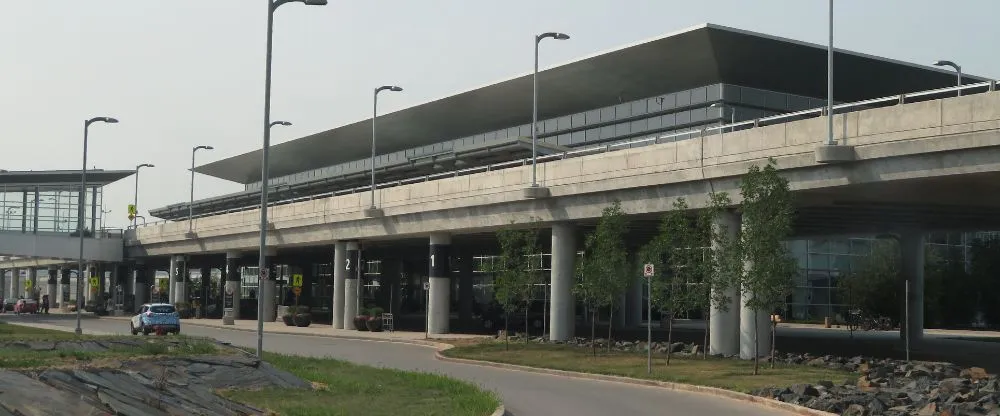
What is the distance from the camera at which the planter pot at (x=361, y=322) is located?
6047cm

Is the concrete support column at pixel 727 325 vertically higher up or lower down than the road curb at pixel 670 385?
higher up

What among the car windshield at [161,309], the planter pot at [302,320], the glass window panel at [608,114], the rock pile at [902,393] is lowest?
the planter pot at [302,320]

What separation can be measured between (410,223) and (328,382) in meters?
32.0

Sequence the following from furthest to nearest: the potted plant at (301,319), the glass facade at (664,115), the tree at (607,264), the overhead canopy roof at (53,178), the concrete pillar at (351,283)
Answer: the overhead canopy roof at (53,178)
the potted plant at (301,319)
the glass facade at (664,115)
the concrete pillar at (351,283)
the tree at (607,264)

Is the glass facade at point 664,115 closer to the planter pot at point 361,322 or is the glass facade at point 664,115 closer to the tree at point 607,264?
the planter pot at point 361,322

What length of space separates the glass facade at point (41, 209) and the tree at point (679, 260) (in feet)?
244

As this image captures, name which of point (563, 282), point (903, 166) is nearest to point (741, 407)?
point (903, 166)

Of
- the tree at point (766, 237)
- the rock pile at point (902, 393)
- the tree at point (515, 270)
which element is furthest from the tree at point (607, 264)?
the rock pile at point (902, 393)

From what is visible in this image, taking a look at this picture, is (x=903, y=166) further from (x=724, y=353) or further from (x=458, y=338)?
(x=458, y=338)

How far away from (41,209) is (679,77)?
62218mm

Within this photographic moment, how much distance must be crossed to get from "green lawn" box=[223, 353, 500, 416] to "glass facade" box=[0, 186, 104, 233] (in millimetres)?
79827

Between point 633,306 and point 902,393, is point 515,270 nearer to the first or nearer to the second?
point 902,393

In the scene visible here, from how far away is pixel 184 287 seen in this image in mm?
89500

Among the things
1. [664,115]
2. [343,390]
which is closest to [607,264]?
[343,390]
